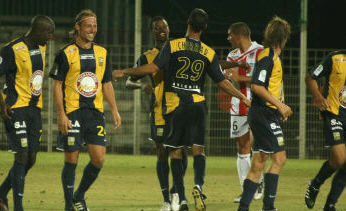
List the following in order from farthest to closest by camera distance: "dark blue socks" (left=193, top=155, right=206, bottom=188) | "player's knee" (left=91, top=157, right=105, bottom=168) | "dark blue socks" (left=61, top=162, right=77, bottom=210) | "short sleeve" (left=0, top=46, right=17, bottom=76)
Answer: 1. "dark blue socks" (left=193, top=155, right=206, bottom=188)
2. "player's knee" (left=91, top=157, right=105, bottom=168)
3. "dark blue socks" (left=61, top=162, right=77, bottom=210)
4. "short sleeve" (left=0, top=46, right=17, bottom=76)

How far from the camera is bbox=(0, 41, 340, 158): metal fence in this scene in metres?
18.2

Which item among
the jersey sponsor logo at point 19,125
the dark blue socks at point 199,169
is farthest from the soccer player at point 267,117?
the jersey sponsor logo at point 19,125

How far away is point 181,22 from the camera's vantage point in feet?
57.9

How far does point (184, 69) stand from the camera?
29.9 ft

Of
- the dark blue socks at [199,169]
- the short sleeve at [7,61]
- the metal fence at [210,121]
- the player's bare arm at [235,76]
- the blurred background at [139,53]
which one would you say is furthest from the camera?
the metal fence at [210,121]

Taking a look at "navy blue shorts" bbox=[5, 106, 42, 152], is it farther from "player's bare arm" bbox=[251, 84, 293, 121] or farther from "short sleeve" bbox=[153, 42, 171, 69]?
"player's bare arm" bbox=[251, 84, 293, 121]

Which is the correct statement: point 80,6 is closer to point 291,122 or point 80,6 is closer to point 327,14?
point 291,122

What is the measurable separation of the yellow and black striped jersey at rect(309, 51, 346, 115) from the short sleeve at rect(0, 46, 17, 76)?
323cm

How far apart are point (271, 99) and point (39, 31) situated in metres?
2.41

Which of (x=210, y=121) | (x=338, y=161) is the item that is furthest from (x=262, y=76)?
(x=210, y=121)

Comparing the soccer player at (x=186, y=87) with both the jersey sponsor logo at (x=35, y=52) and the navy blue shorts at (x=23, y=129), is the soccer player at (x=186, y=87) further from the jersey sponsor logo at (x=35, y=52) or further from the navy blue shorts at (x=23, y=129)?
the navy blue shorts at (x=23, y=129)

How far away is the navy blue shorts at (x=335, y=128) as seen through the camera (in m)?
9.28

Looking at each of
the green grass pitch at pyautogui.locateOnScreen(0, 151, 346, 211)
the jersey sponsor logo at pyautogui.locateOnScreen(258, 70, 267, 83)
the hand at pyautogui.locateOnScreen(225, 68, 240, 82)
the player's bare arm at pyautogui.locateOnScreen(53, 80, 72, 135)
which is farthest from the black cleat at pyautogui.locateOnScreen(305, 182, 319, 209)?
the player's bare arm at pyautogui.locateOnScreen(53, 80, 72, 135)

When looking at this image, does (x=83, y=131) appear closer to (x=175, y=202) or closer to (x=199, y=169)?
(x=175, y=202)
